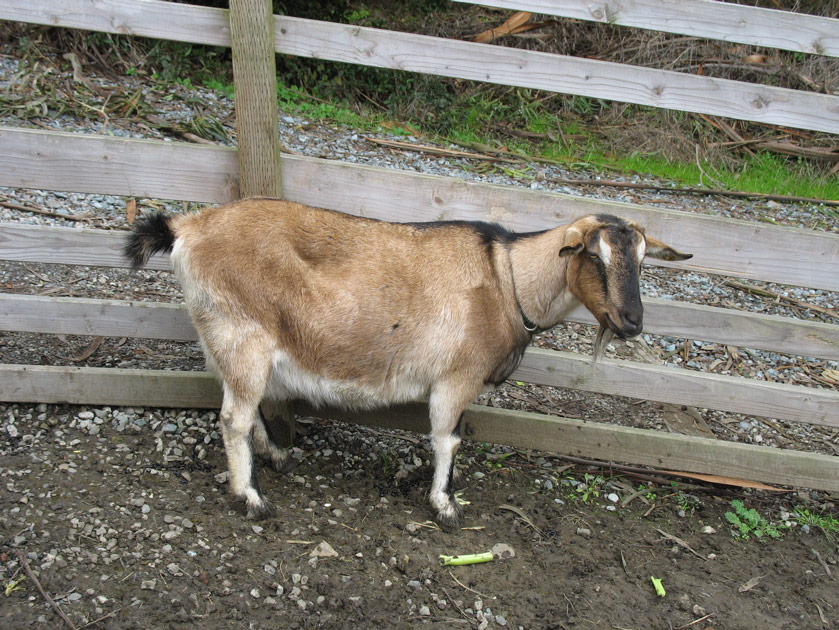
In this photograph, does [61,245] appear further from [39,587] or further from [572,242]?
[572,242]

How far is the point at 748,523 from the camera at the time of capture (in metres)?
3.91

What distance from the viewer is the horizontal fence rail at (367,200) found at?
3.48 meters

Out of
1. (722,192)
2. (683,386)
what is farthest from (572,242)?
(722,192)

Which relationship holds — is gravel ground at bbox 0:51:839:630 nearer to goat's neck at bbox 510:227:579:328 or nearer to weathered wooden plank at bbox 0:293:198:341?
weathered wooden plank at bbox 0:293:198:341

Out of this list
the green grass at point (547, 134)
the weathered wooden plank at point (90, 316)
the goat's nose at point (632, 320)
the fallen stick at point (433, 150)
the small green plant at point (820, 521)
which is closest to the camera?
the goat's nose at point (632, 320)

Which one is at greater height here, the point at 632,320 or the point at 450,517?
the point at 632,320

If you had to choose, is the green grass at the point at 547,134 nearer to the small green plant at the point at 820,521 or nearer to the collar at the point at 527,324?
the small green plant at the point at 820,521

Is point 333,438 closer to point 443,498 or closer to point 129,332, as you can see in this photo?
point 443,498

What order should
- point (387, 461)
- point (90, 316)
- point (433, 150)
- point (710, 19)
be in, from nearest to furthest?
point (710, 19) → point (90, 316) → point (387, 461) → point (433, 150)

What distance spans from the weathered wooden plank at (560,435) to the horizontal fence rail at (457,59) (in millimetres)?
1777

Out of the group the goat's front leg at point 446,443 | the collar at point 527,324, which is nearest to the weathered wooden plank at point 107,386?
the goat's front leg at point 446,443

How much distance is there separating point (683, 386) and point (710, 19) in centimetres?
192

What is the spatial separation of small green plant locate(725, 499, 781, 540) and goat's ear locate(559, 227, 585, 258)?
187cm

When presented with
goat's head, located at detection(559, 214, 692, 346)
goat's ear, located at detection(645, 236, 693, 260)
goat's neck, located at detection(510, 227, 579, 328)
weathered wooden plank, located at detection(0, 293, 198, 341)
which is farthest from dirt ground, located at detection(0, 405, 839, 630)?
goat's ear, located at detection(645, 236, 693, 260)
